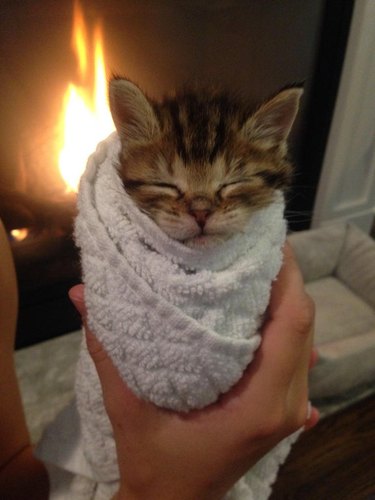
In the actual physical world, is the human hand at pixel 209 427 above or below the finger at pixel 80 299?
below

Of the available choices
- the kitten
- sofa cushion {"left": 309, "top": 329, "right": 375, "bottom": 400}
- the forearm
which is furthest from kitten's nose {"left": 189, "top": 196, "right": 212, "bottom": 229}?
sofa cushion {"left": 309, "top": 329, "right": 375, "bottom": 400}

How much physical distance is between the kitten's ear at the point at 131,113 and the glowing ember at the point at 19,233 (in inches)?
27.7

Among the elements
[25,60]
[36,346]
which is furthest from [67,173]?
[36,346]

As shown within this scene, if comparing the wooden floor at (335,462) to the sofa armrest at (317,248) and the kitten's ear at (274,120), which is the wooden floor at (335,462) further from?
the kitten's ear at (274,120)

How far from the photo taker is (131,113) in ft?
1.86

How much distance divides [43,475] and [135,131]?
512mm

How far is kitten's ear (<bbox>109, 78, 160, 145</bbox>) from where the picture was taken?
0.53 metres

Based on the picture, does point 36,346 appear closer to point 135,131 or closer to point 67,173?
point 67,173

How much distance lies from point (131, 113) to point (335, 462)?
0.86m

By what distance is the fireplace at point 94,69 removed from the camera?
3.34 ft

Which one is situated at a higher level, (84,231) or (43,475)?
(84,231)

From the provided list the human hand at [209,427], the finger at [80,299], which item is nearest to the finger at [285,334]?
the human hand at [209,427]

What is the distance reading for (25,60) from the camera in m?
1.01

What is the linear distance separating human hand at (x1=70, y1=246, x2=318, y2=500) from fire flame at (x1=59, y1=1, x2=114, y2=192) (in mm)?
724
